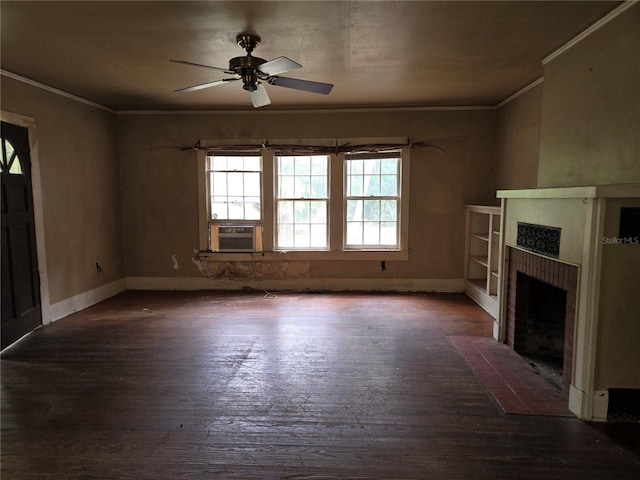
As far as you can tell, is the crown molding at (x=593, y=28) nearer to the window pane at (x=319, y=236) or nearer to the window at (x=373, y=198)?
the window at (x=373, y=198)

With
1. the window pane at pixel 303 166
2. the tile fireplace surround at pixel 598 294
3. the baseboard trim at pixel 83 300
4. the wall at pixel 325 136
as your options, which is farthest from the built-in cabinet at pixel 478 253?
the baseboard trim at pixel 83 300

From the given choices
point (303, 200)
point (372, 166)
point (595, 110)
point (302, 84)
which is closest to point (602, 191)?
point (595, 110)

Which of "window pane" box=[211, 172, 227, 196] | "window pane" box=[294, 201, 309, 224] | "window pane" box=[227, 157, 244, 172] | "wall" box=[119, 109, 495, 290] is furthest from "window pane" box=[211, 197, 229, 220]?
"window pane" box=[294, 201, 309, 224]

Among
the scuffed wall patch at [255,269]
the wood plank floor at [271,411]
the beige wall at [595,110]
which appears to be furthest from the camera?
the scuffed wall patch at [255,269]

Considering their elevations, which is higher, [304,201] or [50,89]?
[50,89]

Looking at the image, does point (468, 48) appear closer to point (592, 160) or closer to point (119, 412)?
point (592, 160)

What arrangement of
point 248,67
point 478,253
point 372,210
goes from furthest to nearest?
point 372,210
point 478,253
point 248,67

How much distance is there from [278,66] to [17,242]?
127 inches

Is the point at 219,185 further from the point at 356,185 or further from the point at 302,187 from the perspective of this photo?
the point at 356,185

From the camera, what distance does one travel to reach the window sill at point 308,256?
5637 mm

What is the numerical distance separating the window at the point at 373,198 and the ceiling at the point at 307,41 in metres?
1.22

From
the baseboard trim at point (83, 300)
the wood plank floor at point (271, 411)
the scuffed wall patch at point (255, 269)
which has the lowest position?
the wood plank floor at point (271, 411)

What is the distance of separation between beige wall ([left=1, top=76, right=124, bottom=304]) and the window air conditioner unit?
61.5 inches

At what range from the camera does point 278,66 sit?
2.73 meters
